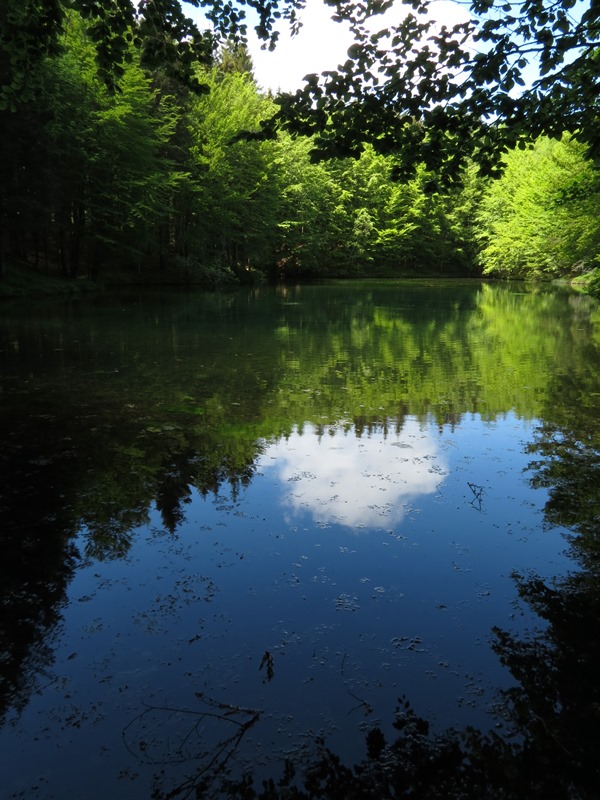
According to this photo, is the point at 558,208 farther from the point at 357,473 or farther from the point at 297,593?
the point at 297,593

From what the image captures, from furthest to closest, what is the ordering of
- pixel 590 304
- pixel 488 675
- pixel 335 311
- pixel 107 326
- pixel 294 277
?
pixel 294 277, pixel 590 304, pixel 335 311, pixel 107 326, pixel 488 675

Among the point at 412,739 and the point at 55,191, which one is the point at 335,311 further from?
the point at 412,739

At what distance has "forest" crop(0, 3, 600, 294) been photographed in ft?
42.0

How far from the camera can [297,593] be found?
402cm

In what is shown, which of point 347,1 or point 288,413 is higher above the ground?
point 347,1

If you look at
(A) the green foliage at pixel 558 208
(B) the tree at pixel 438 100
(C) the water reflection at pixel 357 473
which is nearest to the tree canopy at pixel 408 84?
(B) the tree at pixel 438 100

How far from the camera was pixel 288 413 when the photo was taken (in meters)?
8.66


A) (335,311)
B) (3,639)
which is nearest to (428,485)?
(3,639)

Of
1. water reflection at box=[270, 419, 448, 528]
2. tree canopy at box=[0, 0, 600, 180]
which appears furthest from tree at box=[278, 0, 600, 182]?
water reflection at box=[270, 419, 448, 528]

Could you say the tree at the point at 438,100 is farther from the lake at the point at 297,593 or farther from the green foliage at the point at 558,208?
the green foliage at the point at 558,208

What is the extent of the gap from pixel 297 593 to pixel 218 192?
4240 cm

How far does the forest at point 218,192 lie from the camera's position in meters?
12.8

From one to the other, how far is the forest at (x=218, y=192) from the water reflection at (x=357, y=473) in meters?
2.95

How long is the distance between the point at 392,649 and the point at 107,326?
53.6 ft
